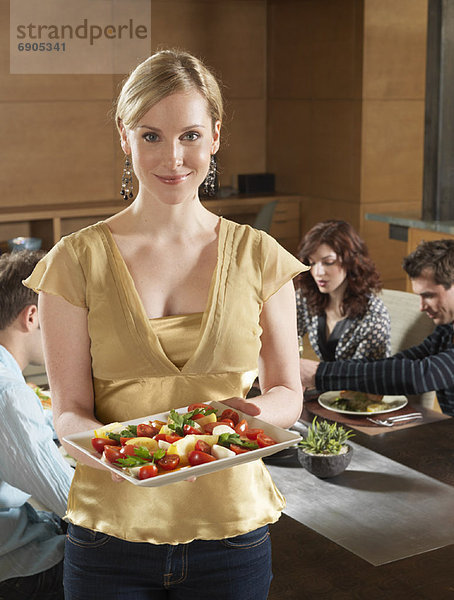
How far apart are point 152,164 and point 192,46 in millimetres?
6027

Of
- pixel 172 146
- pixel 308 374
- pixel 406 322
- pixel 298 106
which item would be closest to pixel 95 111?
pixel 298 106

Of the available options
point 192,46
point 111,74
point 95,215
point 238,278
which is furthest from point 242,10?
point 238,278

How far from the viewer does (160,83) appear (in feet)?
4.00

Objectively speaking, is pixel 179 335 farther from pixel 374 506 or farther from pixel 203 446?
pixel 374 506

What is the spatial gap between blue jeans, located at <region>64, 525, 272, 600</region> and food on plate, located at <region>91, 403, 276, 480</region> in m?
0.13

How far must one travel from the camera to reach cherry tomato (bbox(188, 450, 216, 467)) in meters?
1.18

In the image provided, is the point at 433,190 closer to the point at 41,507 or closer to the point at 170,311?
the point at 41,507

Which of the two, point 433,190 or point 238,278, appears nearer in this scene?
point 238,278

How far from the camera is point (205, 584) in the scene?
1.22 metres

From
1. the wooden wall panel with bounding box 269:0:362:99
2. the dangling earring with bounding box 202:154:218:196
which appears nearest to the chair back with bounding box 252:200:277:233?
the wooden wall panel with bounding box 269:0:362:99

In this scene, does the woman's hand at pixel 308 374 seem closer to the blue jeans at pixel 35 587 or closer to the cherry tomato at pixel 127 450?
the blue jeans at pixel 35 587

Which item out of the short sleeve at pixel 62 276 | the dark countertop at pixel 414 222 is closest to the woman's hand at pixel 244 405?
the short sleeve at pixel 62 276

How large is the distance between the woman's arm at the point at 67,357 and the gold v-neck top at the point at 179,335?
0.37 feet

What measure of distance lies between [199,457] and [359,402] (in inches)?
57.7
